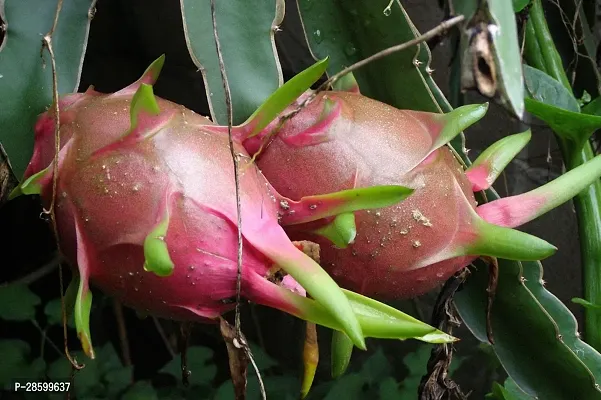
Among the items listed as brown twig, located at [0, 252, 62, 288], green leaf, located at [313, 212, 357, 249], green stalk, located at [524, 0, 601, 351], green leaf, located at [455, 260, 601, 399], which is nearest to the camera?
green leaf, located at [313, 212, 357, 249]

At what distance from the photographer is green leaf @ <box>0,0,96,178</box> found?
520 mm

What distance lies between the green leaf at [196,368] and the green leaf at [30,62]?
55 centimetres

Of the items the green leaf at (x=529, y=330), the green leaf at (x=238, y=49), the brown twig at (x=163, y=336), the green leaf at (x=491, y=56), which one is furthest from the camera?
the brown twig at (x=163, y=336)

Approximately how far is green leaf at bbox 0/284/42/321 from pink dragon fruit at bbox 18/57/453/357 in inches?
21.2

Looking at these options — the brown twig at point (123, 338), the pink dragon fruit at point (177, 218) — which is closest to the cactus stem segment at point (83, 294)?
the pink dragon fruit at point (177, 218)

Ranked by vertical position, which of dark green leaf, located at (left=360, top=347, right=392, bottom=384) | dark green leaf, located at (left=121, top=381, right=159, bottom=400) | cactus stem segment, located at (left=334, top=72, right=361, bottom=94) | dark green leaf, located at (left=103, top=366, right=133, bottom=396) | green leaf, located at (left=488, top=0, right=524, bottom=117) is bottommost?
dark green leaf, located at (left=360, top=347, right=392, bottom=384)

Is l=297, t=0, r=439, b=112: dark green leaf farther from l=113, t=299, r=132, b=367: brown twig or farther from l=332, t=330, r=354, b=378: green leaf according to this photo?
l=113, t=299, r=132, b=367: brown twig

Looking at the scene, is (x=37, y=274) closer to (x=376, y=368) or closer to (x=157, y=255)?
(x=376, y=368)

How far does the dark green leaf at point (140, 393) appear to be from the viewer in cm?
92

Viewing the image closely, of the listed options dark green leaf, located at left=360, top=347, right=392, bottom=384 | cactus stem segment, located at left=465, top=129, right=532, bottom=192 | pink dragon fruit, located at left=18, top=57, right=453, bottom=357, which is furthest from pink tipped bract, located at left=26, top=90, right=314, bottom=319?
dark green leaf, located at left=360, top=347, right=392, bottom=384

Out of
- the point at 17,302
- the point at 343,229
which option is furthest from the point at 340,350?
the point at 17,302

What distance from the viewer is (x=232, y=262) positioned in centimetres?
41

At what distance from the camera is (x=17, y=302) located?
915mm

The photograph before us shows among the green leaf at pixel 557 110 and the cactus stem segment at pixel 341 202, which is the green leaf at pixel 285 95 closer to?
the cactus stem segment at pixel 341 202
